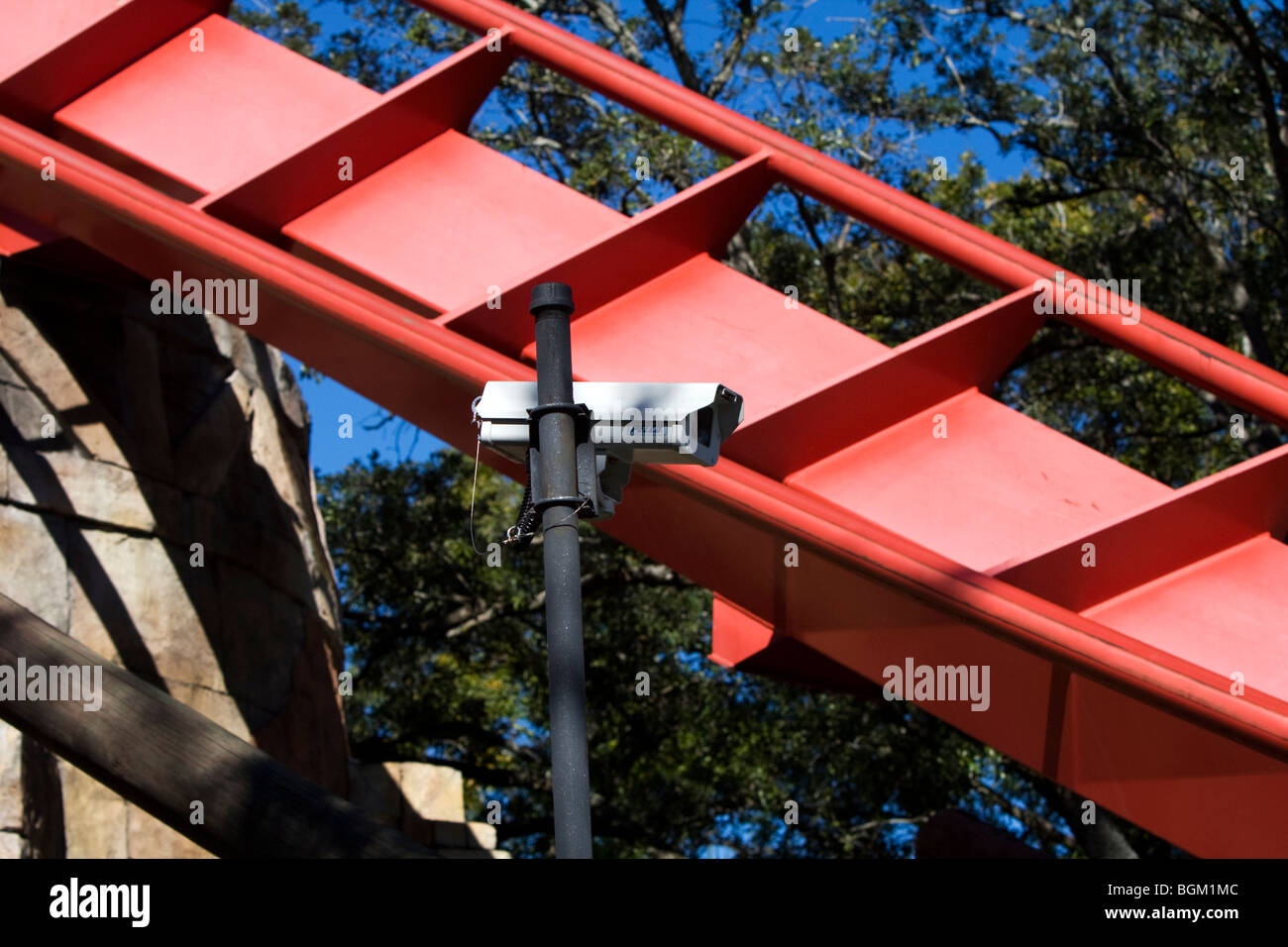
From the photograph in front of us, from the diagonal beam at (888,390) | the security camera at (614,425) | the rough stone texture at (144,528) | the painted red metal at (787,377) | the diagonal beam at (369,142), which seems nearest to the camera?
the security camera at (614,425)

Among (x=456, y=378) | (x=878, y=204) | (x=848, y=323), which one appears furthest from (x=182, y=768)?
(x=848, y=323)

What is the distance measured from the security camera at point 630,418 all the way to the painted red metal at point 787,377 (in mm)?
1160

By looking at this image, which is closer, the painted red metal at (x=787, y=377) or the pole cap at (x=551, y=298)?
the pole cap at (x=551, y=298)

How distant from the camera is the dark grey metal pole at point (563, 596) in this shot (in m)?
2.69

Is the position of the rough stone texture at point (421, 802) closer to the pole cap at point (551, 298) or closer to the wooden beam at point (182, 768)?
the wooden beam at point (182, 768)

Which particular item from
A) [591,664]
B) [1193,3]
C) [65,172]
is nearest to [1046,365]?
[1193,3]

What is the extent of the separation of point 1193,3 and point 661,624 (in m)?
8.36

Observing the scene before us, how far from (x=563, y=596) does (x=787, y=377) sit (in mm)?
2013

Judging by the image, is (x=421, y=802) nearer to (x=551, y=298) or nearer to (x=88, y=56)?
(x=88, y=56)

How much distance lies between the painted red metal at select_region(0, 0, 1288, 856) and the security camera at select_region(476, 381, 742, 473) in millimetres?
1160

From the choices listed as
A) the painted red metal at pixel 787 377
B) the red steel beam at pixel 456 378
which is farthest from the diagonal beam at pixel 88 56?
the red steel beam at pixel 456 378

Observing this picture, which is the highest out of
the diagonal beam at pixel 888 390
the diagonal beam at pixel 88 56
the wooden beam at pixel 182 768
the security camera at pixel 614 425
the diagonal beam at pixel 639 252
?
the diagonal beam at pixel 88 56

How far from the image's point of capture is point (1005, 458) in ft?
14.9

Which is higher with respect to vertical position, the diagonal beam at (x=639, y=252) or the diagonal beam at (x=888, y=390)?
the diagonal beam at (x=639, y=252)
